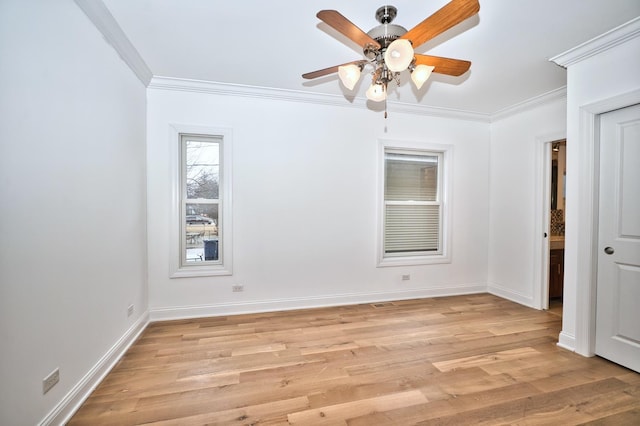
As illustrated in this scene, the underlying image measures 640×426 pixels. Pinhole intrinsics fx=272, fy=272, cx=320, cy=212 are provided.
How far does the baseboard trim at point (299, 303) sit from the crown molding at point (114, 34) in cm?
258

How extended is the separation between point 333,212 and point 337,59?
178 centimetres

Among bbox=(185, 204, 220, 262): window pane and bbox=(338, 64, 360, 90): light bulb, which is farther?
bbox=(185, 204, 220, 262): window pane

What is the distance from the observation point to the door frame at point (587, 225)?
7.87 feet

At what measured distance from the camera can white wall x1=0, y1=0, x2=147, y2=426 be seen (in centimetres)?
132

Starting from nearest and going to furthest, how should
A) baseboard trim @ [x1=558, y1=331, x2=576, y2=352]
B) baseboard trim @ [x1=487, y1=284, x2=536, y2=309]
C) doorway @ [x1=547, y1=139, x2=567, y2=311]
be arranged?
1. baseboard trim @ [x1=558, y1=331, x2=576, y2=352]
2. baseboard trim @ [x1=487, y1=284, x2=536, y2=309]
3. doorway @ [x1=547, y1=139, x2=567, y2=311]

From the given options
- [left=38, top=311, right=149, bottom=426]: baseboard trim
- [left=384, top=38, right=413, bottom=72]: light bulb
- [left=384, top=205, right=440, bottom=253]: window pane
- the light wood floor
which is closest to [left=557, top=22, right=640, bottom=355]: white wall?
the light wood floor

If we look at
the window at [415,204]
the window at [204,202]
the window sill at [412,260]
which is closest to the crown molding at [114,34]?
the window at [204,202]

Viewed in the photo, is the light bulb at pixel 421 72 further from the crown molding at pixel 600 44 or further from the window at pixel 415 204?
the window at pixel 415 204

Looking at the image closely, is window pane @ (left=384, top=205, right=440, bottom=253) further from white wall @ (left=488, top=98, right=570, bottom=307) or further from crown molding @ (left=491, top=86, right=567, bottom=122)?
crown molding @ (left=491, top=86, right=567, bottom=122)

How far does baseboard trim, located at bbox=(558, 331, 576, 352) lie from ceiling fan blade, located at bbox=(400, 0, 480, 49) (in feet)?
9.58

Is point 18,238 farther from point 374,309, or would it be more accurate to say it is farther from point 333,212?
point 374,309

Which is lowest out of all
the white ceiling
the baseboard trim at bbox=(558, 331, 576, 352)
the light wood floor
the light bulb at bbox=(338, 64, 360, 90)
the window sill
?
the light wood floor

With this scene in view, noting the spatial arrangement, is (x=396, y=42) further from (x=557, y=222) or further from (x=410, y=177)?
(x=557, y=222)

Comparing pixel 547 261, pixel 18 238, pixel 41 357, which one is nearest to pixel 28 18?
pixel 18 238
